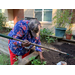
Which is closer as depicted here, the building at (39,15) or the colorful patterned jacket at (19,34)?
the colorful patterned jacket at (19,34)

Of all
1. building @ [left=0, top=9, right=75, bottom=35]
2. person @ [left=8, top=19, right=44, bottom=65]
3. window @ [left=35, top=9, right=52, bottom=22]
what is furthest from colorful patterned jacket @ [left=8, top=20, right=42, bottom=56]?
window @ [left=35, top=9, right=52, bottom=22]

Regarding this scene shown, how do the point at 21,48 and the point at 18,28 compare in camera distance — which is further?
the point at 21,48

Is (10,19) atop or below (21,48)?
atop

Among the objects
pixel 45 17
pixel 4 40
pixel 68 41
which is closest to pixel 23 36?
pixel 4 40

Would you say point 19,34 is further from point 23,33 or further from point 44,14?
point 44,14

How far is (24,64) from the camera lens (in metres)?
1.59

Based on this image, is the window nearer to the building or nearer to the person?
the building

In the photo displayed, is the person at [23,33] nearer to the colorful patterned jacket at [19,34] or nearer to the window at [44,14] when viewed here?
the colorful patterned jacket at [19,34]

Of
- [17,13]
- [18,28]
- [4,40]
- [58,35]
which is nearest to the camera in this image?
[18,28]

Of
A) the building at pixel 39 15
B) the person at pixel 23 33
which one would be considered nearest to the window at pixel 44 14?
the building at pixel 39 15

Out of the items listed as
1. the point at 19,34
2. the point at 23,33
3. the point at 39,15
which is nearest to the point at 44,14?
the point at 39,15

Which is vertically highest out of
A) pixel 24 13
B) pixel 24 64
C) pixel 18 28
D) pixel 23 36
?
pixel 24 13

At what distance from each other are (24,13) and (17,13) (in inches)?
37.0

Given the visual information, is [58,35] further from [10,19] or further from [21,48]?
[10,19]
